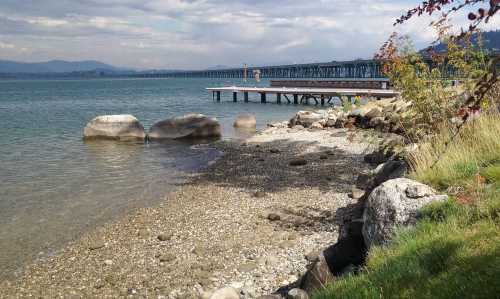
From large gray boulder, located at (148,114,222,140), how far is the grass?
71.5 feet

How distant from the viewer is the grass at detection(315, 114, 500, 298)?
384cm

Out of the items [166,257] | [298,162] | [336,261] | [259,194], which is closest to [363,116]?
[298,162]

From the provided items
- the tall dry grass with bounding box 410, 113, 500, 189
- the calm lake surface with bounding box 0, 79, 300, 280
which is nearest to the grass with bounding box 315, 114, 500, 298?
the tall dry grass with bounding box 410, 113, 500, 189

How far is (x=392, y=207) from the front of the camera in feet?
19.5

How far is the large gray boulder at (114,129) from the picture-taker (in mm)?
27933

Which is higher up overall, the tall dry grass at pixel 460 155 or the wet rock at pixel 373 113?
the tall dry grass at pixel 460 155

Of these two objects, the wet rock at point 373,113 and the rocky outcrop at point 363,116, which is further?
the wet rock at point 373,113

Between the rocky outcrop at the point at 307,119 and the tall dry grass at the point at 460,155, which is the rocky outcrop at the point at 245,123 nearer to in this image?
the rocky outcrop at the point at 307,119

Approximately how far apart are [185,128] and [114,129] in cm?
434

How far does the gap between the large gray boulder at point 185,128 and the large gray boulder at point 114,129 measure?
943 millimetres

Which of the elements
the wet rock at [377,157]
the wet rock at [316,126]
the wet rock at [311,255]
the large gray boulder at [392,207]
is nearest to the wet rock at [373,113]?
the wet rock at [316,126]

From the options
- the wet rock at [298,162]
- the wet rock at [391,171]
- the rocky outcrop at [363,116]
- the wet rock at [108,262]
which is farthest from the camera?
the rocky outcrop at [363,116]

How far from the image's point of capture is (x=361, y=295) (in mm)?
4027

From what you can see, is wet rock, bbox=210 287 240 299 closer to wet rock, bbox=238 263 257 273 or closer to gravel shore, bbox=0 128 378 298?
gravel shore, bbox=0 128 378 298
